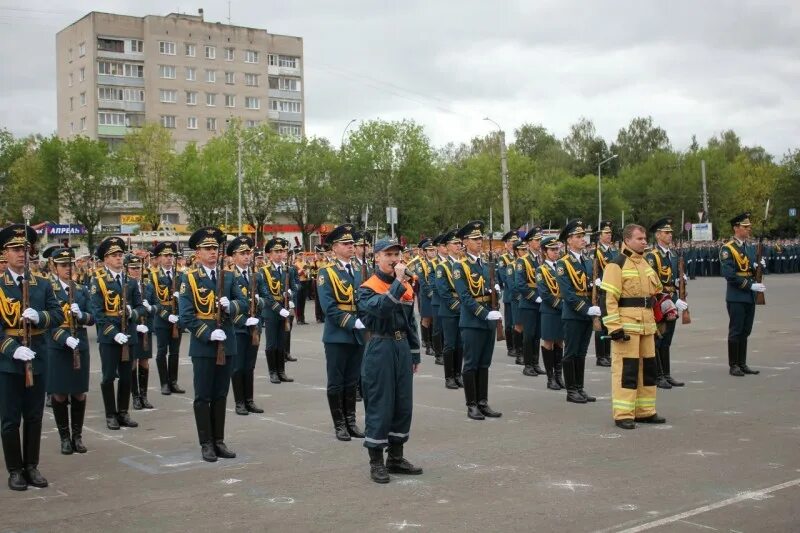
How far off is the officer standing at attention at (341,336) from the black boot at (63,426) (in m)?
2.78

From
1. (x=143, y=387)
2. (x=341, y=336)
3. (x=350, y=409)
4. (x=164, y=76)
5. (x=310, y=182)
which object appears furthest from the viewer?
(x=164, y=76)

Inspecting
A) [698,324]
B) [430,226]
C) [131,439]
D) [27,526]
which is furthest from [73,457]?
[430,226]

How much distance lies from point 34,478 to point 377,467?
3090mm

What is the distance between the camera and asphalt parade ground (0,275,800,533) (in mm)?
6789

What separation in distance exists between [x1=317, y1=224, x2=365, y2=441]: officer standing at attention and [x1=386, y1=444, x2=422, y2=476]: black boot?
65.0 inches

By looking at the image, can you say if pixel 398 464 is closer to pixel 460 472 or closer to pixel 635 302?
pixel 460 472

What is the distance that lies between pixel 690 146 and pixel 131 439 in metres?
109

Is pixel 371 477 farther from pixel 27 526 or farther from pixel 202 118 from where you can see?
pixel 202 118

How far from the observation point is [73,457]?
9391mm

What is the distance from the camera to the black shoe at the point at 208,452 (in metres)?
8.89

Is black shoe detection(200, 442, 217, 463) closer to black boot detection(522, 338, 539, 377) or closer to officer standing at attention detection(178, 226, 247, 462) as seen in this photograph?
officer standing at attention detection(178, 226, 247, 462)

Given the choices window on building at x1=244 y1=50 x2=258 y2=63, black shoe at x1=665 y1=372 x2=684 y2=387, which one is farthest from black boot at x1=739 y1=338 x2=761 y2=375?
window on building at x1=244 y1=50 x2=258 y2=63

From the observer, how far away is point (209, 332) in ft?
30.2

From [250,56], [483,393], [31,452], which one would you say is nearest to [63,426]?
[31,452]
